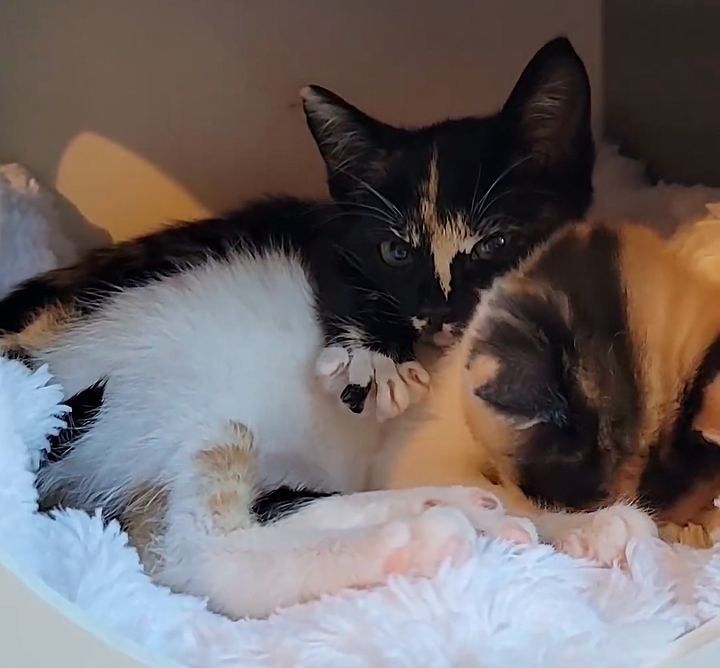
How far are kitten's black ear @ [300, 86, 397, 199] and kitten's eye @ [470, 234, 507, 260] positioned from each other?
0.14 metres

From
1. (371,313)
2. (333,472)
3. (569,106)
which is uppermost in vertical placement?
(569,106)

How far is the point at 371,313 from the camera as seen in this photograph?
1072 millimetres

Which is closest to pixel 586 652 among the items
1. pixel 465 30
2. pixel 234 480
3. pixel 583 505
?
pixel 583 505

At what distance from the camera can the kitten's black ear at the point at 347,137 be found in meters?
1.12

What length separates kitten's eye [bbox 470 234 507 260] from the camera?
1.07m

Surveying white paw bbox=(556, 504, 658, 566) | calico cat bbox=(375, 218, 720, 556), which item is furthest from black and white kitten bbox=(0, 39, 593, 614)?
white paw bbox=(556, 504, 658, 566)

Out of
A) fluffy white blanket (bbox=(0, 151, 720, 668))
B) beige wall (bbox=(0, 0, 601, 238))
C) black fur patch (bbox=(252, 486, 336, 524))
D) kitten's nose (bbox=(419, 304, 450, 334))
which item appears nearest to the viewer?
fluffy white blanket (bbox=(0, 151, 720, 668))

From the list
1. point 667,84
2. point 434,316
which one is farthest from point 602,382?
point 667,84

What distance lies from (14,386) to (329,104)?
1.57 ft

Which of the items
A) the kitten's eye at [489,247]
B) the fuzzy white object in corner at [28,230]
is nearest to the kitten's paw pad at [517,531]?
the kitten's eye at [489,247]

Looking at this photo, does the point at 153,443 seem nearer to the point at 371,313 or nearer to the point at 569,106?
the point at 371,313

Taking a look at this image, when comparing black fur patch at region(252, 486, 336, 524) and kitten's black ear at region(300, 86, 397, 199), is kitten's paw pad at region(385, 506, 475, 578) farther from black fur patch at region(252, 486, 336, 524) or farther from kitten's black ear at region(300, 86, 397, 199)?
kitten's black ear at region(300, 86, 397, 199)

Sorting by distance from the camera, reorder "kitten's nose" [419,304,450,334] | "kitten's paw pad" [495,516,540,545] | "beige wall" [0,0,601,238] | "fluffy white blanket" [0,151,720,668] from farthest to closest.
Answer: "beige wall" [0,0,601,238] < "kitten's nose" [419,304,450,334] < "kitten's paw pad" [495,516,540,545] < "fluffy white blanket" [0,151,720,668]

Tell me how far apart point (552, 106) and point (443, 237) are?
0.18 metres
